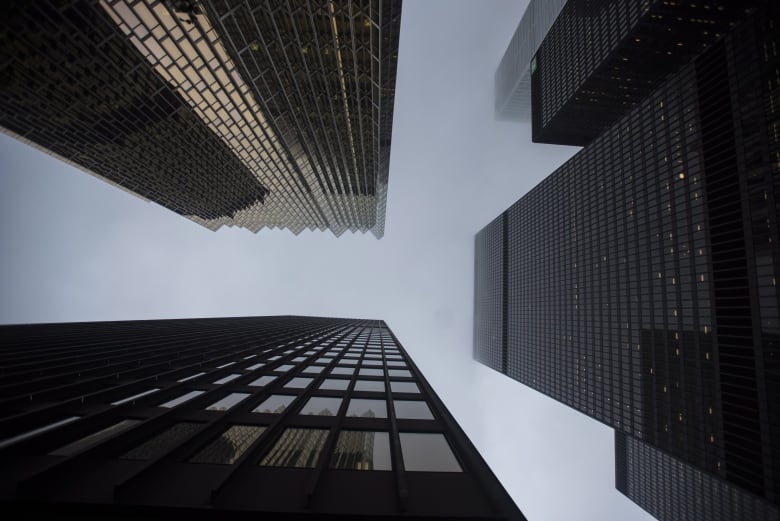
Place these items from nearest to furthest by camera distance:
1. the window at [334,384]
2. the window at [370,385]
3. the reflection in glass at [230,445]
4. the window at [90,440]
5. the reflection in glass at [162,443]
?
the window at [90,440], the reflection in glass at [162,443], the reflection in glass at [230,445], the window at [334,384], the window at [370,385]

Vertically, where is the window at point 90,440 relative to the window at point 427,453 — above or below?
above

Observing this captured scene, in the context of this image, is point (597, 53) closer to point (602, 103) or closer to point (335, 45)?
point (602, 103)

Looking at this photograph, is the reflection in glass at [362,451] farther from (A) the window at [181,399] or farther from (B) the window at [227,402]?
(A) the window at [181,399]

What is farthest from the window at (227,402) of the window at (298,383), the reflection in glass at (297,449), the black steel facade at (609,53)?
the black steel facade at (609,53)

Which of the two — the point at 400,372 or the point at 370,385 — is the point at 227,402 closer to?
the point at 370,385

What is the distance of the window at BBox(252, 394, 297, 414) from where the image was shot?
15609 mm

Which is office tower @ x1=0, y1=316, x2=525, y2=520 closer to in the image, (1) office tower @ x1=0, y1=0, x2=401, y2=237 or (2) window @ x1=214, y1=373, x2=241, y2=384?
(2) window @ x1=214, y1=373, x2=241, y2=384

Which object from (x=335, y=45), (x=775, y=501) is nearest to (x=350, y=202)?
(x=335, y=45)

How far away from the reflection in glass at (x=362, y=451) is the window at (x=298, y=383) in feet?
23.0

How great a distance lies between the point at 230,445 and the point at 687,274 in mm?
88858

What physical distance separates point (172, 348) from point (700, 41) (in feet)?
509

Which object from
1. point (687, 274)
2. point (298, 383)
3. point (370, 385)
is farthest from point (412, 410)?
point (687, 274)

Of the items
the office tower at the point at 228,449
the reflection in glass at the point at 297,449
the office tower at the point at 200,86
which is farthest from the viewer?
the office tower at the point at 200,86

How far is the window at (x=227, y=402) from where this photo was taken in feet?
50.2
